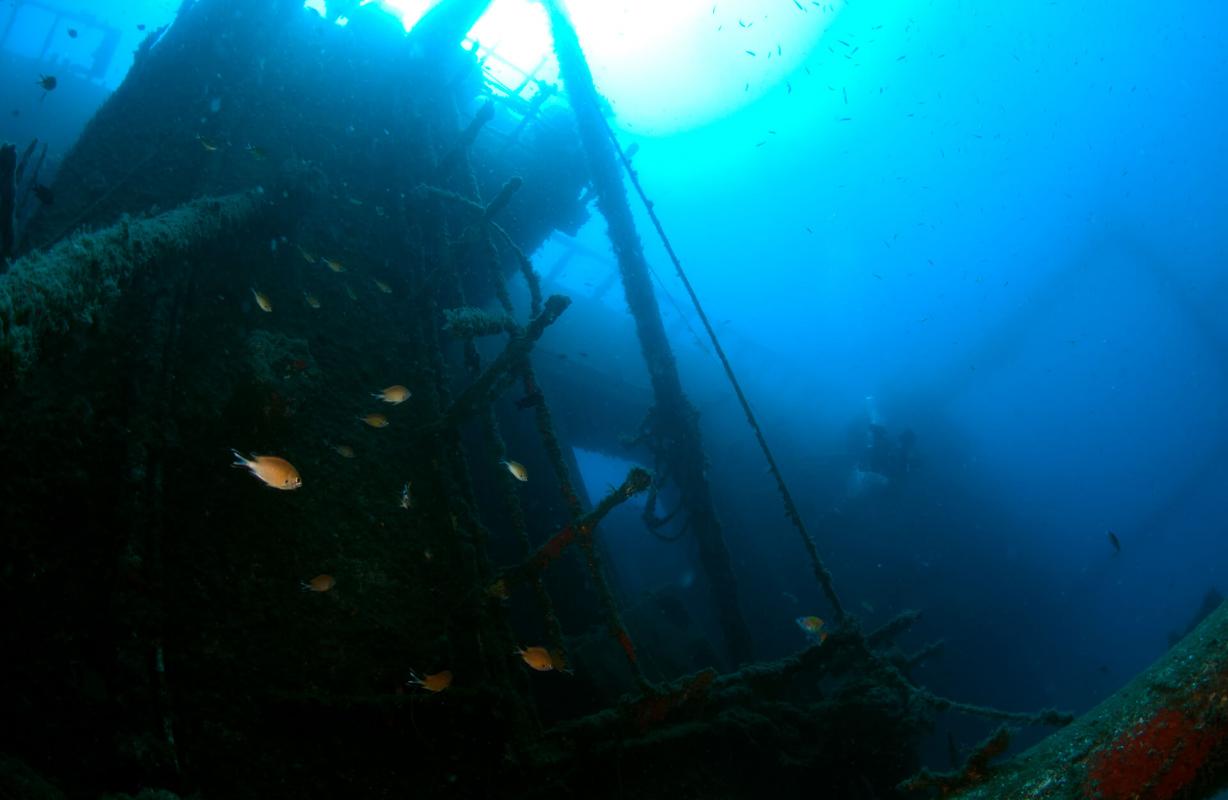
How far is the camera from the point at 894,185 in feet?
258

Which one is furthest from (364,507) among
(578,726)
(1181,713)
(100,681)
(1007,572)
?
(1007,572)

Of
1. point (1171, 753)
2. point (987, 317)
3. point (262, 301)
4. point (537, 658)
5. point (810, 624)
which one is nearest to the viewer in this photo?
point (1171, 753)

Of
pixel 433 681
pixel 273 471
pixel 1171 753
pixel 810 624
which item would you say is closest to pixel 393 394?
pixel 273 471

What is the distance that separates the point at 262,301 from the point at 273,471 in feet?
5.19

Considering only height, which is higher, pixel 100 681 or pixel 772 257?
pixel 772 257

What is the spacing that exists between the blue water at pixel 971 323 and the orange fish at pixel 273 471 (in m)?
10.5

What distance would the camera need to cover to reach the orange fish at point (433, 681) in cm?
303

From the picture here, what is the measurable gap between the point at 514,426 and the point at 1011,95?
264ft

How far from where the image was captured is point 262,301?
392 cm

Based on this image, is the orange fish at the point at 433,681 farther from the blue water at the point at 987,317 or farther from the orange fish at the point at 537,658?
the blue water at the point at 987,317

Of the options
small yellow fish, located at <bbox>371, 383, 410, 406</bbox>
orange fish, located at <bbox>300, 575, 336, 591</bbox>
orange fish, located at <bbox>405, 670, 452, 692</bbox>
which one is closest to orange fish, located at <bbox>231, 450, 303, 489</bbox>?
orange fish, located at <bbox>300, 575, 336, 591</bbox>

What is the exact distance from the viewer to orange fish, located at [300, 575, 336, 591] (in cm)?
305

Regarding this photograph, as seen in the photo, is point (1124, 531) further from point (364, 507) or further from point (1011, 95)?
point (364, 507)

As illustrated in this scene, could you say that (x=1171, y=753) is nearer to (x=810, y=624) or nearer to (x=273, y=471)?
(x=273, y=471)
